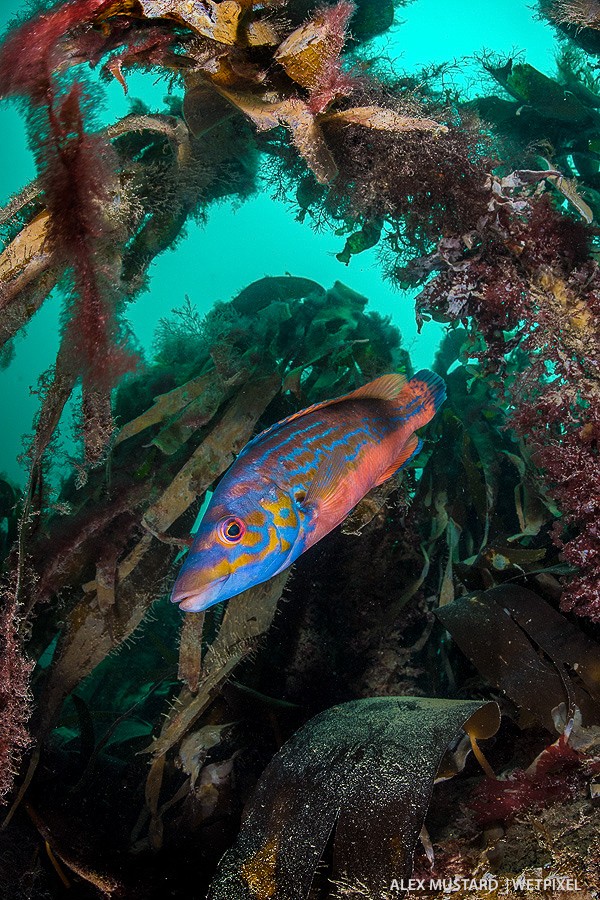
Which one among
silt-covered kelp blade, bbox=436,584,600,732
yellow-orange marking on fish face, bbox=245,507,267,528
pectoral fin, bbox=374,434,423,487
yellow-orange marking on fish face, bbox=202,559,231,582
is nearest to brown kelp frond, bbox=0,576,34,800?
yellow-orange marking on fish face, bbox=202,559,231,582

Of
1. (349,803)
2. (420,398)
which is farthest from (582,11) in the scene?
(349,803)

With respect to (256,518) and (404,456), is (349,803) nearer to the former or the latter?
(256,518)

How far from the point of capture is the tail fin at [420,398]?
2.31 metres

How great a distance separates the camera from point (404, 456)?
94.7 inches

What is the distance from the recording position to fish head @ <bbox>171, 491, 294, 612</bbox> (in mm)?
1557

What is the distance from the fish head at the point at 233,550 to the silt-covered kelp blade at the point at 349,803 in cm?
94

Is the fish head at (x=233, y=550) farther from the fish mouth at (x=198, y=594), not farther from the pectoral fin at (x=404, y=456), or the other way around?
the pectoral fin at (x=404, y=456)

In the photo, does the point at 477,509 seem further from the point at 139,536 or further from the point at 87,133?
the point at 87,133

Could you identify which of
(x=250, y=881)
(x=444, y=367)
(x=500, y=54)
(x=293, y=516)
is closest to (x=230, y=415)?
(x=293, y=516)

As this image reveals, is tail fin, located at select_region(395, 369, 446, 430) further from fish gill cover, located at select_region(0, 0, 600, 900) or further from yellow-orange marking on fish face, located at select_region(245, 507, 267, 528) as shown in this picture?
yellow-orange marking on fish face, located at select_region(245, 507, 267, 528)

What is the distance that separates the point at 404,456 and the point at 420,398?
0.32 metres

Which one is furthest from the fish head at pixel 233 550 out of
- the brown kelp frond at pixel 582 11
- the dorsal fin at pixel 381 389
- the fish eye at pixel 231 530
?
the brown kelp frond at pixel 582 11

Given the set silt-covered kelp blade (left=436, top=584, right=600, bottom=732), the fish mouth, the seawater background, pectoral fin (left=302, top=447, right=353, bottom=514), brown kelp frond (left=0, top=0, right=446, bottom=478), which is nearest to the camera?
the fish mouth

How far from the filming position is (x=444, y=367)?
16.9 ft
